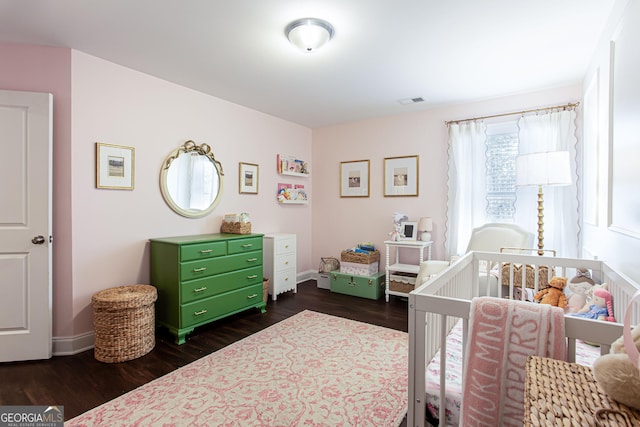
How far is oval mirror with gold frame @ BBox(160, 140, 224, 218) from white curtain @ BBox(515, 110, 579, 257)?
132 inches

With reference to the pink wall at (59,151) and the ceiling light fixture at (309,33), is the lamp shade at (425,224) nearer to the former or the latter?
the ceiling light fixture at (309,33)

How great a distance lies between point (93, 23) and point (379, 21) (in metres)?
1.90

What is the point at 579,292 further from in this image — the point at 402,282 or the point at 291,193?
the point at 291,193

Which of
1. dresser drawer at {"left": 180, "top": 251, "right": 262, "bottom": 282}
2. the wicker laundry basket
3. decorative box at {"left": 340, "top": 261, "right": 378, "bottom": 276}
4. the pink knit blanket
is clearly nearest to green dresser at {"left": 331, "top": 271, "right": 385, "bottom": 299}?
decorative box at {"left": 340, "top": 261, "right": 378, "bottom": 276}

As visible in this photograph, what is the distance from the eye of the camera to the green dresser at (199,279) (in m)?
2.65

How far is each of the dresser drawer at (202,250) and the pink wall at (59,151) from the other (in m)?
0.85

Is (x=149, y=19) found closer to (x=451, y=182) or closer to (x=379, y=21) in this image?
(x=379, y=21)

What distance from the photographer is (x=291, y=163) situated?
4.56 m

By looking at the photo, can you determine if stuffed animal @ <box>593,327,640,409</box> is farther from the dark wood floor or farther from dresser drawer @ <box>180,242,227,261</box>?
dresser drawer @ <box>180,242,227,261</box>

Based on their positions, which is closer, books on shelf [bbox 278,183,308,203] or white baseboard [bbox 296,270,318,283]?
books on shelf [bbox 278,183,308,203]

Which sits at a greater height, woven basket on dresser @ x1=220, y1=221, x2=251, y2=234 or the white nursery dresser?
woven basket on dresser @ x1=220, y1=221, x2=251, y2=234

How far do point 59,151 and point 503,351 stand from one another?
10.3 ft

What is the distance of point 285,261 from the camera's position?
3965 mm

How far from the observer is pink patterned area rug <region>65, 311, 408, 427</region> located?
1.70 metres
